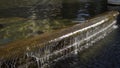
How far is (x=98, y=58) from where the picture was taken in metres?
10.5

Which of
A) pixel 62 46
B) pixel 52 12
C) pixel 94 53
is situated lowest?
pixel 94 53

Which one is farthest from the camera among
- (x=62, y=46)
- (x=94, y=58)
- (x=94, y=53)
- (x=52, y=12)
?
(x=52, y=12)

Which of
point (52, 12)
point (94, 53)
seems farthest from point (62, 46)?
point (52, 12)

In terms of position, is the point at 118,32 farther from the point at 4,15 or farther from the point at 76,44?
the point at 4,15

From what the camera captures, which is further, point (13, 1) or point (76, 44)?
point (13, 1)

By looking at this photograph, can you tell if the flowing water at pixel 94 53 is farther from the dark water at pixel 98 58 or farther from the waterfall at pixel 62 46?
the waterfall at pixel 62 46

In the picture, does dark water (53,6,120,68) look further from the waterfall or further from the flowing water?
the waterfall

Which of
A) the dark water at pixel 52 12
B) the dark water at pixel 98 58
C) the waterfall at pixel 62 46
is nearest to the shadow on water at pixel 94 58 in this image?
the dark water at pixel 98 58

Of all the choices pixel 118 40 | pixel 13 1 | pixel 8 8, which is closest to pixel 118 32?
pixel 118 40

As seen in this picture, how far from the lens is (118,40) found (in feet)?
42.9

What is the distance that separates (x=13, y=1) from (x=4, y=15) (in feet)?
23.3

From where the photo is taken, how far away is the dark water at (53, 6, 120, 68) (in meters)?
9.86

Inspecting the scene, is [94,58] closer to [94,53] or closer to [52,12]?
[94,53]

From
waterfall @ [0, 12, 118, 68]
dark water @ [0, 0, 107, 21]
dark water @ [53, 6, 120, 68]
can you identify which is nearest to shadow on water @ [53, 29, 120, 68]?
dark water @ [53, 6, 120, 68]
